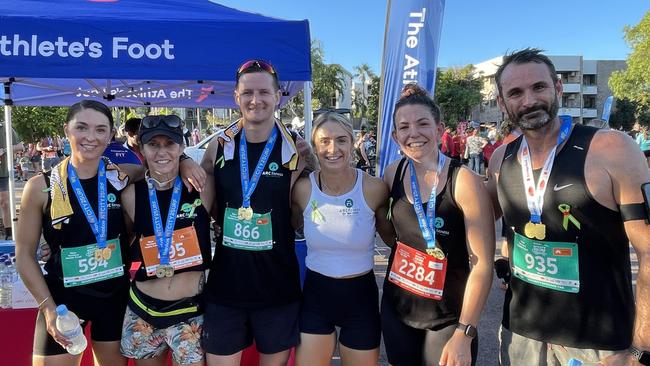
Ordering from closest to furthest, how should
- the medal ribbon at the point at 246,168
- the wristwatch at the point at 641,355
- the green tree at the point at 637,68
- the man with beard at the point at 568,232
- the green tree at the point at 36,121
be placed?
the wristwatch at the point at 641,355 → the man with beard at the point at 568,232 → the medal ribbon at the point at 246,168 → the green tree at the point at 36,121 → the green tree at the point at 637,68

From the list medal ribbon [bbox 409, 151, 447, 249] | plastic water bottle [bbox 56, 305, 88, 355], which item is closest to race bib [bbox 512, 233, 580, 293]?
medal ribbon [bbox 409, 151, 447, 249]

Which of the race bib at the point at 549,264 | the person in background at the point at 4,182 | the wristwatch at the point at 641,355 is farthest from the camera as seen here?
the person in background at the point at 4,182

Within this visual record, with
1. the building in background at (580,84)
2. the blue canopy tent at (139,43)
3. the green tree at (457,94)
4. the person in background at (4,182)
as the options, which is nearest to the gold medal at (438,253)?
the blue canopy tent at (139,43)

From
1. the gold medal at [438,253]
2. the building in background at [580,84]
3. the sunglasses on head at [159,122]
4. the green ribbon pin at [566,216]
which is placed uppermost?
the building in background at [580,84]

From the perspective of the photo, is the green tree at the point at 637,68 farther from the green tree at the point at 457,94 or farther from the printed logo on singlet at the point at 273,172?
the printed logo on singlet at the point at 273,172

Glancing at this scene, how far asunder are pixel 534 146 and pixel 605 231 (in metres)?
0.46

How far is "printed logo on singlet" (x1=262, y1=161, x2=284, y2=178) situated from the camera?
242 centimetres

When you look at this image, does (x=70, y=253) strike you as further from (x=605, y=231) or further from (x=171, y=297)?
(x=605, y=231)

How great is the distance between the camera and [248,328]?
2383 mm

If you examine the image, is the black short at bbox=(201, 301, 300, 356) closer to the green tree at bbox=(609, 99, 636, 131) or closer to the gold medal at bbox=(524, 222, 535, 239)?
the gold medal at bbox=(524, 222, 535, 239)

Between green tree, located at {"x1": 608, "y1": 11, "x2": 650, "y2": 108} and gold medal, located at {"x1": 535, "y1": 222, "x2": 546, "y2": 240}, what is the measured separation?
39.4 m

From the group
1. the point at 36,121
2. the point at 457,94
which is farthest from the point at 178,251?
the point at 457,94

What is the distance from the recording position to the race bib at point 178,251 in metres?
2.25

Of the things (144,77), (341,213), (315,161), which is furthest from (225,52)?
A: (341,213)
